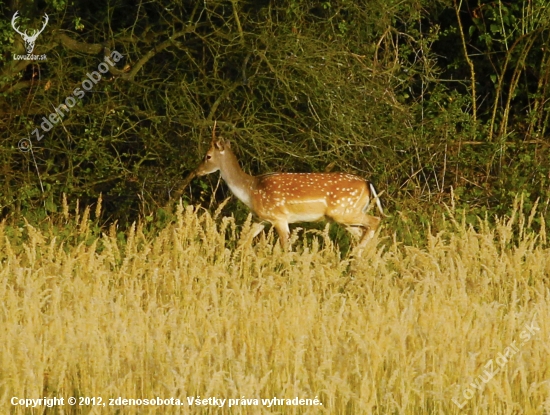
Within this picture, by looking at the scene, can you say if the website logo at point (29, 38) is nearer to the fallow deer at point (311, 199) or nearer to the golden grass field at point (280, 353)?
Result: the fallow deer at point (311, 199)

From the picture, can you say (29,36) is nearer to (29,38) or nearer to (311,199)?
(29,38)

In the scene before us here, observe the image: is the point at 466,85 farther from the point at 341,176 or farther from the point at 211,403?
the point at 211,403

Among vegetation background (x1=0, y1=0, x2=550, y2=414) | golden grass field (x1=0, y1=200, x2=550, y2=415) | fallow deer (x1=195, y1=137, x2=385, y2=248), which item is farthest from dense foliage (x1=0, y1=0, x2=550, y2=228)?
golden grass field (x1=0, y1=200, x2=550, y2=415)

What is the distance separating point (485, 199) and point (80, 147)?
315cm

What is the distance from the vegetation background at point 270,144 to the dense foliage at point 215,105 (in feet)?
0.07

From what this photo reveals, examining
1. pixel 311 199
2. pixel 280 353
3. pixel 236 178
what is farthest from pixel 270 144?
pixel 280 353

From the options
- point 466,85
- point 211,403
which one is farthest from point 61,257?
point 466,85

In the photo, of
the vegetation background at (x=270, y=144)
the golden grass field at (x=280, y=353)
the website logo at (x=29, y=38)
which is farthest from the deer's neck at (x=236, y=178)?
the golden grass field at (x=280, y=353)

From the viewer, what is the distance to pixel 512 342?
5141 mm

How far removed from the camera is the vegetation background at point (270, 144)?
652 centimetres

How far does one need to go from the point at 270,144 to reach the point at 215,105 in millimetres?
513

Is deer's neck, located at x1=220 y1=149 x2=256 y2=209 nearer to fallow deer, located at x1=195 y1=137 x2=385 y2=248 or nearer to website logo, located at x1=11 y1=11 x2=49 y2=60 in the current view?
fallow deer, located at x1=195 y1=137 x2=385 y2=248

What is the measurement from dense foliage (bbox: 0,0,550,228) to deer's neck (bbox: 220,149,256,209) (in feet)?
0.90

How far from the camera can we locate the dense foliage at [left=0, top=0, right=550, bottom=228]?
906 cm
